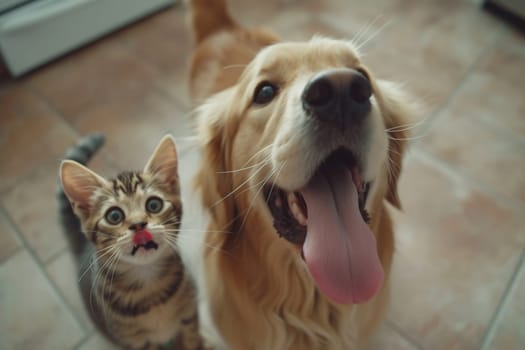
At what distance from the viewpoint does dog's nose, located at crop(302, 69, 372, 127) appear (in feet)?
2.25

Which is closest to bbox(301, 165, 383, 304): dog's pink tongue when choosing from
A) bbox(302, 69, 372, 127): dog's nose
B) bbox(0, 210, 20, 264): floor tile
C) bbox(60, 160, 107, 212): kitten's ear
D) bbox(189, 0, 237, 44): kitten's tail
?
bbox(302, 69, 372, 127): dog's nose

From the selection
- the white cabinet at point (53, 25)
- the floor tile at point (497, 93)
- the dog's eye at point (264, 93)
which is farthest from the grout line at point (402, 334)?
the white cabinet at point (53, 25)

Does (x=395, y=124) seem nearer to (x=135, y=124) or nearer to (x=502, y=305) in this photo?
(x=502, y=305)

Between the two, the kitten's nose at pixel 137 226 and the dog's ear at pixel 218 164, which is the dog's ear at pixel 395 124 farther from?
the kitten's nose at pixel 137 226

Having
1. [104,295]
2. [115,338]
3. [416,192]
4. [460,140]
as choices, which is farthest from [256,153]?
[460,140]

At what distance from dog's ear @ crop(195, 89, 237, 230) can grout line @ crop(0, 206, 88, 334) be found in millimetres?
717

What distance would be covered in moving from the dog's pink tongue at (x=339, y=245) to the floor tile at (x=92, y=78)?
148 centimetres

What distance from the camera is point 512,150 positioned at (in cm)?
183

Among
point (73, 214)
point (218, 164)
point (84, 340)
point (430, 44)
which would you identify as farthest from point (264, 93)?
point (430, 44)

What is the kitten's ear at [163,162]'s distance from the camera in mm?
832

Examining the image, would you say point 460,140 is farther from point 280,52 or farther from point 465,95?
point 280,52

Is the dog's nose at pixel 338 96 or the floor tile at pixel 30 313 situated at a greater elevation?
the dog's nose at pixel 338 96

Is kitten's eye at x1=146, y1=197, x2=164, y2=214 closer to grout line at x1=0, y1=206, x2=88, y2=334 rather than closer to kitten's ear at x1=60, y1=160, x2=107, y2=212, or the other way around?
kitten's ear at x1=60, y1=160, x2=107, y2=212

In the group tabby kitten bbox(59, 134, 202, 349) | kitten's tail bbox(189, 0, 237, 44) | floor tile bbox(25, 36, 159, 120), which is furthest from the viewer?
floor tile bbox(25, 36, 159, 120)
